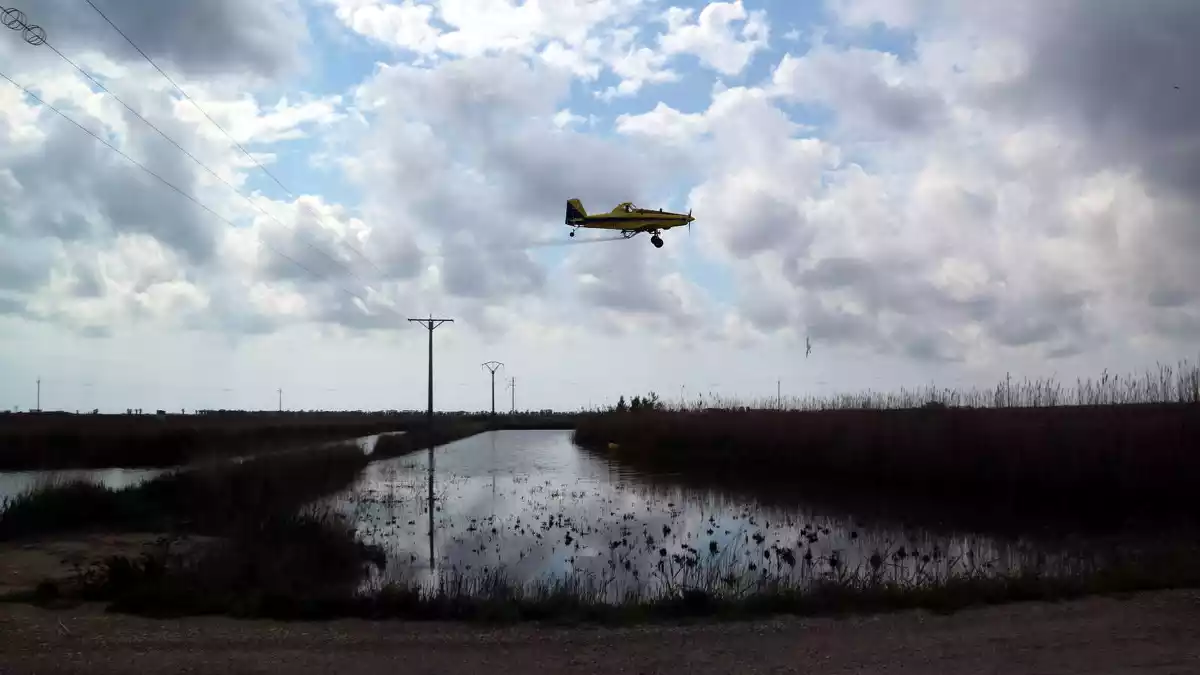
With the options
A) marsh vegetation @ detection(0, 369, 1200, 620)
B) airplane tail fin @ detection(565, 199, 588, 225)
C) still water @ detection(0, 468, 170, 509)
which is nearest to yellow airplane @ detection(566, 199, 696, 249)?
airplane tail fin @ detection(565, 199, 588, 225)

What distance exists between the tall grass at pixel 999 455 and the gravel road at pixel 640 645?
10.5 m

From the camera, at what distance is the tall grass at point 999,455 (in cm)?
1881

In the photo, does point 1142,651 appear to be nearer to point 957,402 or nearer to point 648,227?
point 648,227

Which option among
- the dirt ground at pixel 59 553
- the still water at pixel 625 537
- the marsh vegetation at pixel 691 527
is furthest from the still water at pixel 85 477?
the still water at pixel 625 537

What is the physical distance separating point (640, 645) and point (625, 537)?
7.62 meters

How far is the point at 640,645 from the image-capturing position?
8344 mm

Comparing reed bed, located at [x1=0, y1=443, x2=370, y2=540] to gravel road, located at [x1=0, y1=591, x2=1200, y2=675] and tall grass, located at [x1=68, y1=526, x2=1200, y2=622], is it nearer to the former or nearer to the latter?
tall grass, located at [x1=68, y1=526, x2=1200, y2=622]

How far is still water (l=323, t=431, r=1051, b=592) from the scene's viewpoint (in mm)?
12977

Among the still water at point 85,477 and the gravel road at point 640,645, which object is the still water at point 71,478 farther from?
the gravel road at point 640,645

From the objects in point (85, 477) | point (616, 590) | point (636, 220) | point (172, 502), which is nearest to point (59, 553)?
point (172, 502)

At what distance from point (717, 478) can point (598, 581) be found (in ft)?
64.2

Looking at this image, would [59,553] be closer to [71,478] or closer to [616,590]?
[616,590]

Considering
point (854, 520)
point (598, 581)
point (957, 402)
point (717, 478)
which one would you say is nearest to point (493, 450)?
point (717, 478)

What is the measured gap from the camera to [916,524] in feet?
59.6
